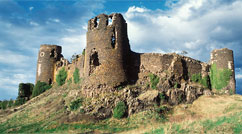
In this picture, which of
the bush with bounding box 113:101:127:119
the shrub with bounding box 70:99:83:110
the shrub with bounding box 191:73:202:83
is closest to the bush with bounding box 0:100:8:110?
the shrub with bounding box 70:99:83:110

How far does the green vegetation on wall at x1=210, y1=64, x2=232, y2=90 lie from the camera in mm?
29016

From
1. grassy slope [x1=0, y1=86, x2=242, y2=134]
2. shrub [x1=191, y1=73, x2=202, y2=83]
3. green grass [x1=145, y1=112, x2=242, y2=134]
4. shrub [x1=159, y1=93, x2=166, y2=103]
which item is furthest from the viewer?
shrub [x1=191, y1=73, x2=202, y2=83]

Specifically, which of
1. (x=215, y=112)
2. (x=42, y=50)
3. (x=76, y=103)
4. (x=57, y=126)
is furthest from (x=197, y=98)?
(x=42, y=50)

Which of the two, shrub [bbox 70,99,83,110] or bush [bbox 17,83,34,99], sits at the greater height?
bush [bbox 17,83,34,99]

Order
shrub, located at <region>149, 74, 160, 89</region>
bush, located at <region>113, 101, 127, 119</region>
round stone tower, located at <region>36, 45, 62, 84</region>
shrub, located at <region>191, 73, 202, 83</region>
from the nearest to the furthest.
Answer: bush, located at <region>113, 101, 127, 119</region> < shrub, located at <region>149, 74, 160, 89</region> < shrub, located at <region>191, 73, 202, 83</region> < round stone tower, located at <region>36, 45, 62, 84</region>

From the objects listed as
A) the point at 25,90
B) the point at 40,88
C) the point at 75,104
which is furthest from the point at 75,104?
the point at 25,90

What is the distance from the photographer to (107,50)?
25.5 m

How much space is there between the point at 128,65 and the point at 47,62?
18.4 metres

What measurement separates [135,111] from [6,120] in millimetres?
14874

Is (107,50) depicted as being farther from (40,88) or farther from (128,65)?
(40,88)

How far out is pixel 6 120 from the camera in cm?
2652

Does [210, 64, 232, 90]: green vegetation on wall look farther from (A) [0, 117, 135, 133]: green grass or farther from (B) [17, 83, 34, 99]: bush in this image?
(B) [17, 83, 34, 99]: bush

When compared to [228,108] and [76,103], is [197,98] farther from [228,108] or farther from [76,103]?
[76,103]

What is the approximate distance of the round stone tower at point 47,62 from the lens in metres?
39.9
